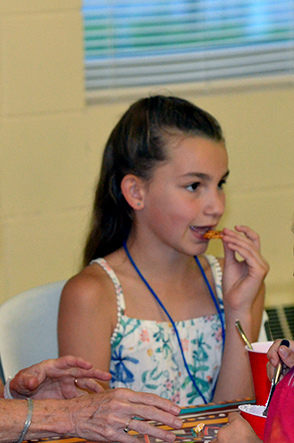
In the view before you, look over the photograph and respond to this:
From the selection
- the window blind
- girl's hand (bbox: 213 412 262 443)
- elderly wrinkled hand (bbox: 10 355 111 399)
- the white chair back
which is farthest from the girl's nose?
the window blind

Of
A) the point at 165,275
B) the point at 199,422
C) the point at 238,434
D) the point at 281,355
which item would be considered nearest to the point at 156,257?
the point at 165,275

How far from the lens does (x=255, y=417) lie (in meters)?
0.92

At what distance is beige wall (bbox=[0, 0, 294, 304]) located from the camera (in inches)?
91.2

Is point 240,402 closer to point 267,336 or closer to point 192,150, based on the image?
point 267,336

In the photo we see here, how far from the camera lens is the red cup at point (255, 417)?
0.91 meters

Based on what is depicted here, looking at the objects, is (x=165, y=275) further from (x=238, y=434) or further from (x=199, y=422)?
(x=238, y=434)

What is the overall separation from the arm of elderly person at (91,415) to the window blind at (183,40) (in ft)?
5.25

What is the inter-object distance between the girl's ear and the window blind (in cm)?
86

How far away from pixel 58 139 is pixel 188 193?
92 centimetres

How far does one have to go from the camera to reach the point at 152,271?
5.55ft

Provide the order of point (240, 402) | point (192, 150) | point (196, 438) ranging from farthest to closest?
point (192, 150) → point (240, 402) → point (196, 438)

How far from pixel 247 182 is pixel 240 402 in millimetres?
1439

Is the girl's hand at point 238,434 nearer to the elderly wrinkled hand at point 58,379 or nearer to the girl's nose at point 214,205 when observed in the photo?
the elderly wrinkled hand at point 58,379

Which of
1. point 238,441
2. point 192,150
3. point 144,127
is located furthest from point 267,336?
point 238,441
